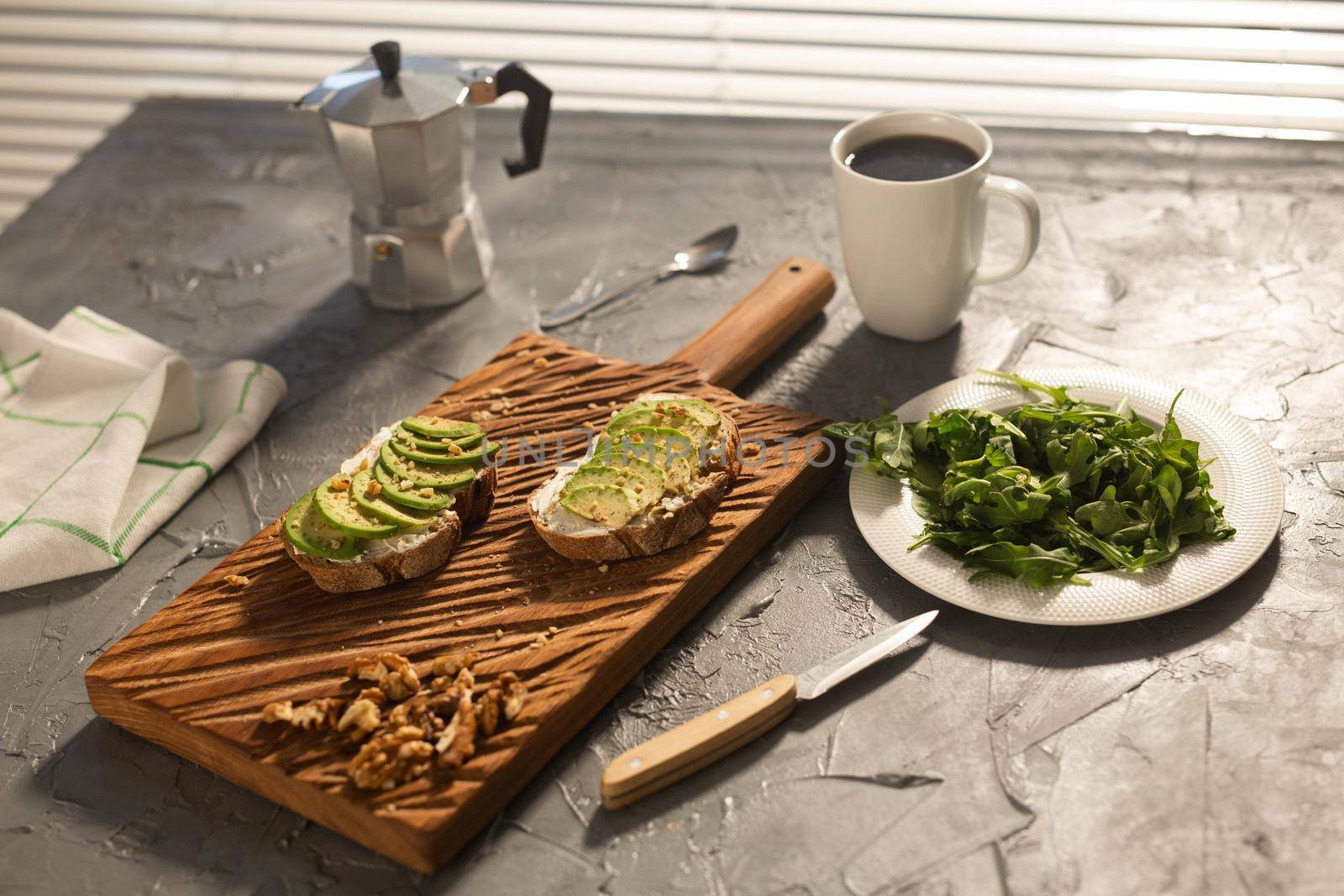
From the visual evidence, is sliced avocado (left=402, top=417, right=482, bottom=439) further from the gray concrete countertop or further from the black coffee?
the black coffee

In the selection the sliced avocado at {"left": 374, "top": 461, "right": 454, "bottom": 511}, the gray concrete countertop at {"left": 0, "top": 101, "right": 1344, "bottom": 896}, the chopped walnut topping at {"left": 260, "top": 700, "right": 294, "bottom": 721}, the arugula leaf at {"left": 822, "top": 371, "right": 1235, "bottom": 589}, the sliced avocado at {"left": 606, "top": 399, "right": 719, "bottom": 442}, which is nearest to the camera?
the gray concrete countertop at {"left": 0, "top": 101, "right": 1344, "bottom": 896}

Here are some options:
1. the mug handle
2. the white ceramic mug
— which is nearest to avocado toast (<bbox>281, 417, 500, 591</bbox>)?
the white ceramic mug

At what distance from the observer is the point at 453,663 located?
1.42 m

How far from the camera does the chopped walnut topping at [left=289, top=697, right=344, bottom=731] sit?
1355 millimetres

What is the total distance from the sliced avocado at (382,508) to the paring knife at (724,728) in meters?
0.45

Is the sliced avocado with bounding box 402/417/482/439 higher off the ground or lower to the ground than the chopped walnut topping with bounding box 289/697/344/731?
higher

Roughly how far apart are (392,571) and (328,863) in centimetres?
39

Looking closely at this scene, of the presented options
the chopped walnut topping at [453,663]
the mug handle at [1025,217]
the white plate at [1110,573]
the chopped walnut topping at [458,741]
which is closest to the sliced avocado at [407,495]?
the chopped walnut topping at [453,663]

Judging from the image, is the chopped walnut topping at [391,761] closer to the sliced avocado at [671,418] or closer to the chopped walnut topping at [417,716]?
the chopped walnut topping at [417,716]

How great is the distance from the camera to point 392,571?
1.55 m

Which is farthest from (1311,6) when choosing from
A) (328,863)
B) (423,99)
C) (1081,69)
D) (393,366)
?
(328,863)

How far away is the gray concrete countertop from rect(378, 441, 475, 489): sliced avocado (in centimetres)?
30

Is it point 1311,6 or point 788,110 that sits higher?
point 1311,6

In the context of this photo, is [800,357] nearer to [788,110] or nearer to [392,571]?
[392,571]
